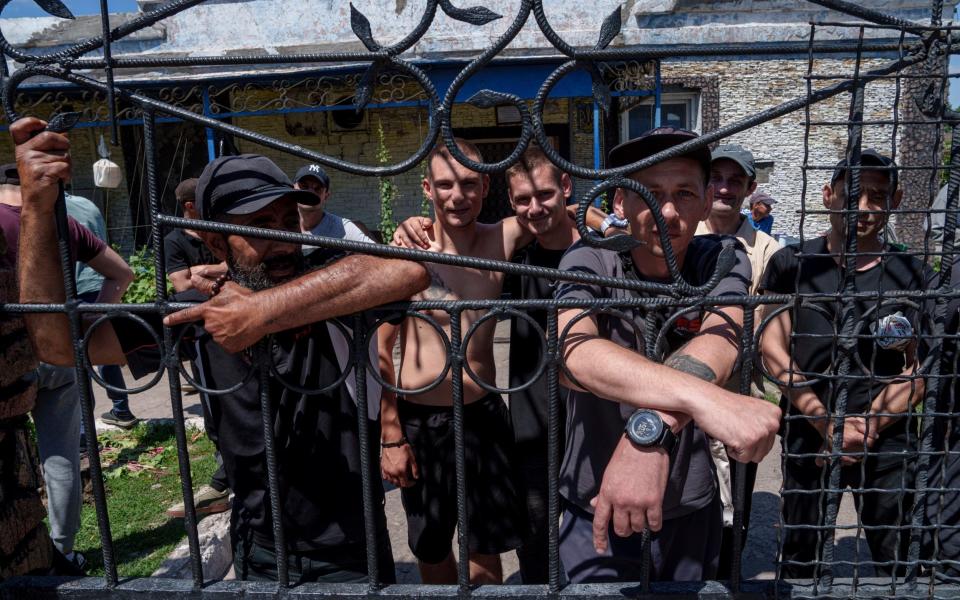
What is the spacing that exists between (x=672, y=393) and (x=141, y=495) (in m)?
3.96

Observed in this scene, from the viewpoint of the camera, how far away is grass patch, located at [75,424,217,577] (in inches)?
140

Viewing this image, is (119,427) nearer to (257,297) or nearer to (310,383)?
(310,383)

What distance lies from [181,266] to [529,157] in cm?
250

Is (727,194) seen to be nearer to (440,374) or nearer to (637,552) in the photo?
(637,552)

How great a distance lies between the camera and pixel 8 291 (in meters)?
1.88

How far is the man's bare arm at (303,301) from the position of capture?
5.00 feet

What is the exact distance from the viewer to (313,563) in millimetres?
2092

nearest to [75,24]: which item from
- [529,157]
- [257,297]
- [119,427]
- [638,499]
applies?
[119,427]

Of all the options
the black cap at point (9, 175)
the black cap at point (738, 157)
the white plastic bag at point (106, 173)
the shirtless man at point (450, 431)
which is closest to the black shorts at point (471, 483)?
the shirtless man at point (450, 431)

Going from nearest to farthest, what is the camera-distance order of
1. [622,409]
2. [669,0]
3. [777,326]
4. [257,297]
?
[257,297] → [622,409] → [777,326] → [669,0]

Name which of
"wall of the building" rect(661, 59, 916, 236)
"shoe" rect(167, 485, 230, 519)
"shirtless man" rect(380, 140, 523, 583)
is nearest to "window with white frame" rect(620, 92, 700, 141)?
"wall of the building" rect(661, 59, 916, 236)

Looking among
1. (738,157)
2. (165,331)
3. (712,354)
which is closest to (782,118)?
(738,157)

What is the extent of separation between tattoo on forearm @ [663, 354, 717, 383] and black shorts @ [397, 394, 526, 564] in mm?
1261

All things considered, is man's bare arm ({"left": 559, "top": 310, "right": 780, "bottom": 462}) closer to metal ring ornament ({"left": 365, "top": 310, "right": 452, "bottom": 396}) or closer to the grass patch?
metal ring ornament ({"left": 365, "top": 310, "right": 452, "bottom": 396})
